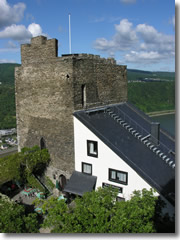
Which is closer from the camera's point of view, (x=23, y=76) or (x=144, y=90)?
(x=23, y=76)

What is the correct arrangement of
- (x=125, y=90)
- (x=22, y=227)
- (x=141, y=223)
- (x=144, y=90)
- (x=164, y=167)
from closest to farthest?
(x=141, y=223) < (x=22, y=227) < (x=164, y=167) < (x=125, y=90) < (x=144, y=90)

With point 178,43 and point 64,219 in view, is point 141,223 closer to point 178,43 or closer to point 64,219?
point 64,219

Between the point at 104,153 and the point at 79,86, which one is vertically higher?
the point at 79,86

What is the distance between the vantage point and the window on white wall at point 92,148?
951cm

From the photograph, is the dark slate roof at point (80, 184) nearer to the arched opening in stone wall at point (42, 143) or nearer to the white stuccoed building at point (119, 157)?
the white stuccoed building at point (119, 157)

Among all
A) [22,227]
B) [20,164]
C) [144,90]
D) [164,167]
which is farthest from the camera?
[144,90]

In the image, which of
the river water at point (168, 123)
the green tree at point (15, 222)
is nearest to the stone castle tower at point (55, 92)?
the green tree at point (15, 222)

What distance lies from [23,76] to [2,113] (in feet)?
184

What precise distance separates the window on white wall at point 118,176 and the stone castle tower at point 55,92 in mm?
2299

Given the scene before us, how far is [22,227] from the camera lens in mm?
6652

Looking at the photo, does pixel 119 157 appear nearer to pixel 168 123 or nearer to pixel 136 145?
pixel 136 145

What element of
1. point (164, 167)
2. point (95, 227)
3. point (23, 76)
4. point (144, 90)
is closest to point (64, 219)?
point (95, 227)

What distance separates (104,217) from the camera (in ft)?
18.2

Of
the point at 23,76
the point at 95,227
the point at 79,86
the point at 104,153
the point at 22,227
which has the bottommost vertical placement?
the point at 22,227
